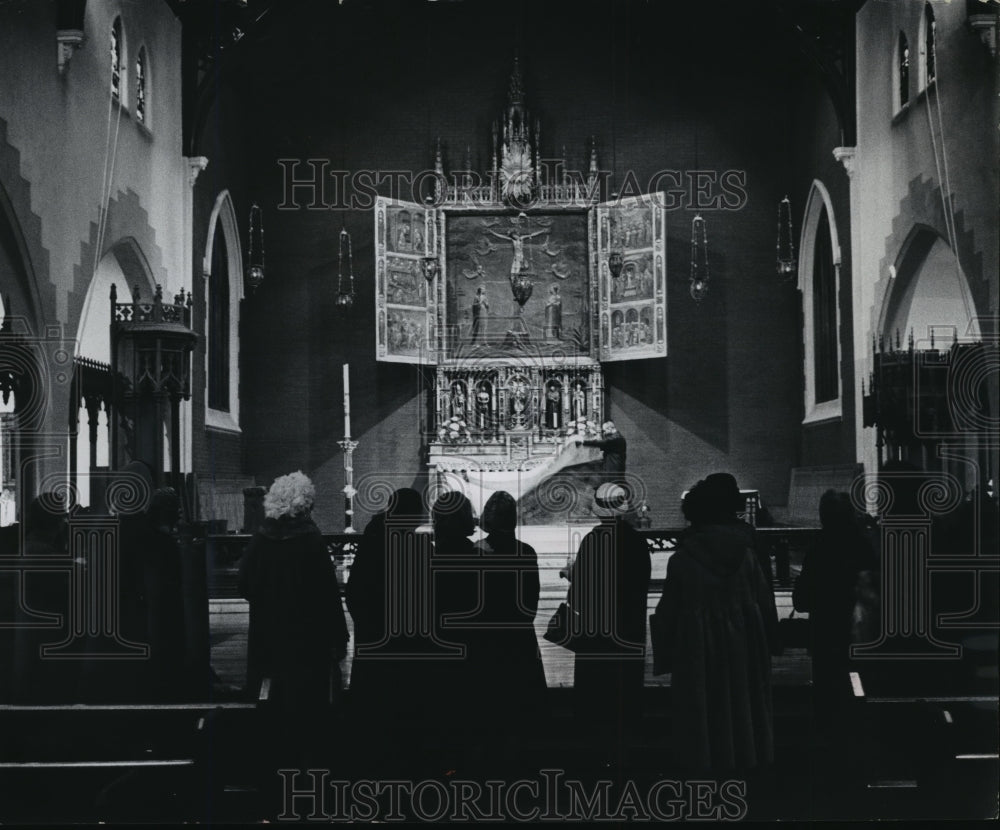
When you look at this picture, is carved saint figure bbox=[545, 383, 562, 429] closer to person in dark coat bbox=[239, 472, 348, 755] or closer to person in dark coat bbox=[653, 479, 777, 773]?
person in dark coat bbox=[239, 472, 348, 755]

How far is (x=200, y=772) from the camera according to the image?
5812 millimetres

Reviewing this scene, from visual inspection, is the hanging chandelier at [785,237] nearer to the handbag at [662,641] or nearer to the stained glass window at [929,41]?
the stained glass window at [929,41]

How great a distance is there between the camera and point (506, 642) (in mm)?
5516

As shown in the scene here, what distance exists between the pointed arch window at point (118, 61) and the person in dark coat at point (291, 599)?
601cm

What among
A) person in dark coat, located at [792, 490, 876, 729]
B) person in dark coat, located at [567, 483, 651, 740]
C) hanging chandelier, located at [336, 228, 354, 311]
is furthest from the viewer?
hanging chandelier, located at [336, 228, 354, 311]

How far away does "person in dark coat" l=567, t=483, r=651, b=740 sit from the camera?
5.77 metres

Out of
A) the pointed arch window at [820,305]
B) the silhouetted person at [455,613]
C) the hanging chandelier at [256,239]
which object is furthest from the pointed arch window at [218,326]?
the silhouetted person at [455,613]

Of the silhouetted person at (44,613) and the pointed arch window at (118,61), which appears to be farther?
the pointed arch window at (118,61)

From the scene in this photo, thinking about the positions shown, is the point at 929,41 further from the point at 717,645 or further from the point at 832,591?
the point at 717,645

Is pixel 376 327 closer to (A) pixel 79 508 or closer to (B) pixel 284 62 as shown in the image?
(B) pixel 284 62

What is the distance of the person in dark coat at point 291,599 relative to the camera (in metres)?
5.62

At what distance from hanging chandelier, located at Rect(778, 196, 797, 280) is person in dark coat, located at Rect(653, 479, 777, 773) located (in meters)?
9.49

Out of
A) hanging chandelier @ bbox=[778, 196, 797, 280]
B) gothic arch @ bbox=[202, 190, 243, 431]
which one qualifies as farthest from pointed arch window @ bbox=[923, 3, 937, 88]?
gothic arch @ bbox=[202, 190, 243, 431]

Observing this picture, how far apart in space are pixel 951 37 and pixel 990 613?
15.1 ft
